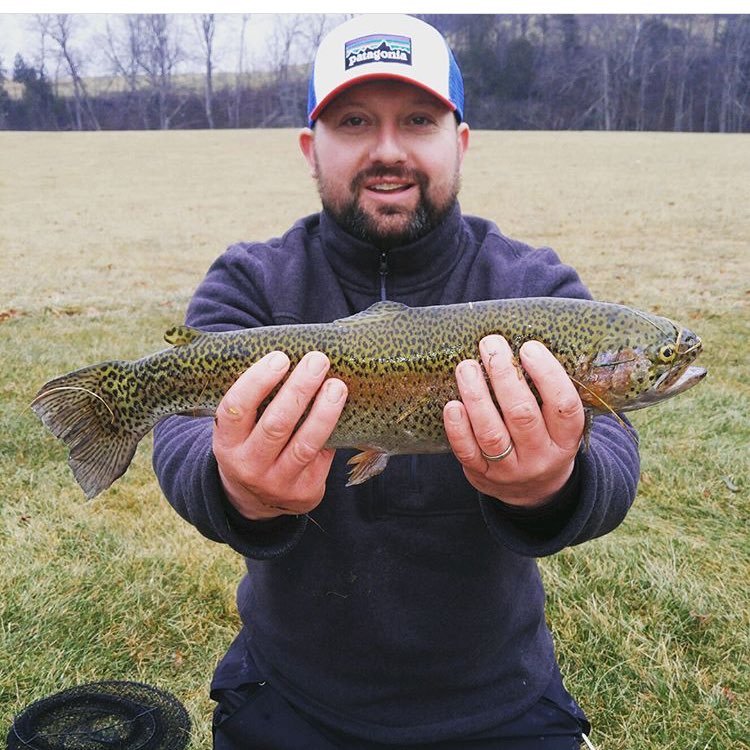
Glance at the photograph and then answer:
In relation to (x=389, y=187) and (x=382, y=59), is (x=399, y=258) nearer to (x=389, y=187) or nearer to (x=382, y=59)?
(x=389, y=187)

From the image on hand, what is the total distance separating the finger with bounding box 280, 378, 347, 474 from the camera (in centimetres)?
232

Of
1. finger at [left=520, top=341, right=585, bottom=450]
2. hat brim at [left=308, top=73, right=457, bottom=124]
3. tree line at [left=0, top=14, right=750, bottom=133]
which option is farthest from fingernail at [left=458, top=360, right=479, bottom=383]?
tree line at [left=0, top=14, right=750, bottom=133]

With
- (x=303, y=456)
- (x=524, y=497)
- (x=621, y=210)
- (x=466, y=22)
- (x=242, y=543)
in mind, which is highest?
(x=466, y=22)

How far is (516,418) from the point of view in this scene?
2.25 meters

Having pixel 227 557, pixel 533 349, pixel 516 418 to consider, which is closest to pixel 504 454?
pixel 516 418

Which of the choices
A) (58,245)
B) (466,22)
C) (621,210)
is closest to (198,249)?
(58,245)

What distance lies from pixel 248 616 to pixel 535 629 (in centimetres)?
122

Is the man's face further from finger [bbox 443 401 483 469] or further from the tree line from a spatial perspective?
the tree line

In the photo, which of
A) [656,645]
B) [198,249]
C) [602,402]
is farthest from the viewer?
[198,249]

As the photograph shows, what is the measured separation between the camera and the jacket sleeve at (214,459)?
2604mm

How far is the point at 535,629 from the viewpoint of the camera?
316 centimetres

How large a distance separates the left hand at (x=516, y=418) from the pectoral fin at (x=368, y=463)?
0.35m

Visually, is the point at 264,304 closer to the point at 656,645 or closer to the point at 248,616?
the point at 248,616

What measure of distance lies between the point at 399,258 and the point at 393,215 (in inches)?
7.2
